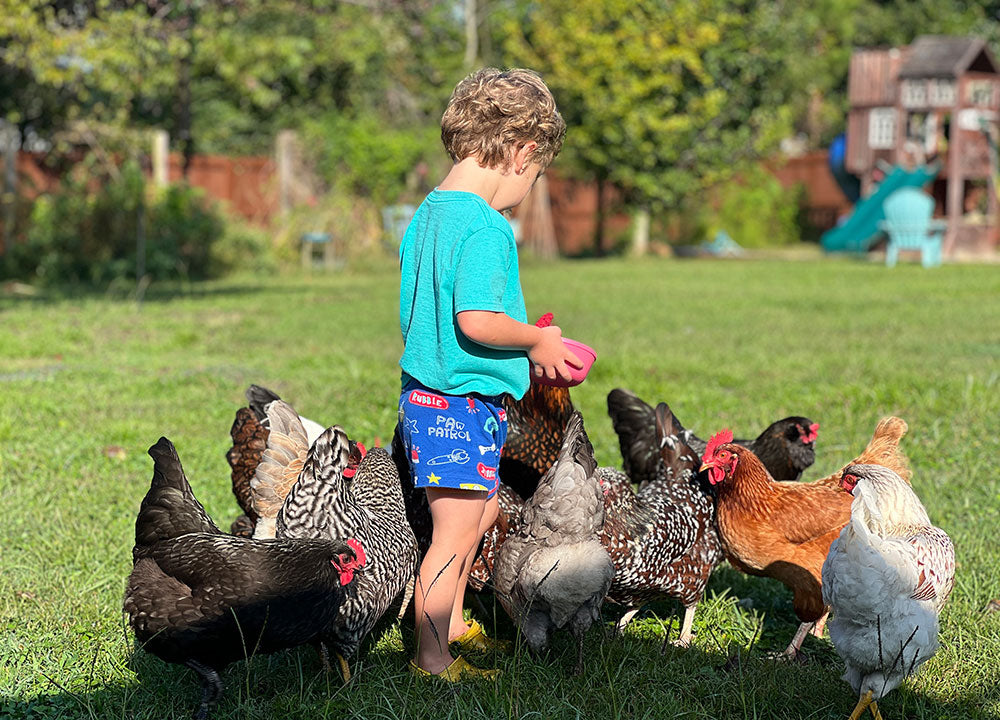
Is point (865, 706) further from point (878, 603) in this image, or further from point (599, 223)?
point (599, 223)

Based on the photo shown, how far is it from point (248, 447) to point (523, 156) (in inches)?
73.7

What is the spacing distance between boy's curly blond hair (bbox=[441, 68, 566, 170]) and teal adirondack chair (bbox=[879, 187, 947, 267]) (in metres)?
20.2

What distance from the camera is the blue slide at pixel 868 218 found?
24156mm

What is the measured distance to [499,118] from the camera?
3.14 meters

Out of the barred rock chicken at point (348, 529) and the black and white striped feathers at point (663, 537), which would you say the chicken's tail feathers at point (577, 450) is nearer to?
the black and white striped feathers at point (663, 537)

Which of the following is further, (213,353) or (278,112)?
(278,112)

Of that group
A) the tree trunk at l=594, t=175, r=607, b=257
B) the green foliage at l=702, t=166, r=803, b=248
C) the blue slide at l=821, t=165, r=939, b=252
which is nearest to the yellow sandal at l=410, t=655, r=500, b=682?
the blue slide at l=821, t=165, r=939, b=252

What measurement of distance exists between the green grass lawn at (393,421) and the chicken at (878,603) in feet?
0.72

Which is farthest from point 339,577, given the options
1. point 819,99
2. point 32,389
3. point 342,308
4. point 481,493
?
point 819,99

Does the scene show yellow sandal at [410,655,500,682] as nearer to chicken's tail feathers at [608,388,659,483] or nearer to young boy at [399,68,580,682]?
young boy at [399,68,580,682]

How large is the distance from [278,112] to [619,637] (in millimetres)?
26136

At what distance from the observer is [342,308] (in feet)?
42.7

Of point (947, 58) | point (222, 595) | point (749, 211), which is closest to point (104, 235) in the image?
point (222, 595)

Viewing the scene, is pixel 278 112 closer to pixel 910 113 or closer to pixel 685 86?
pixel 685 86
